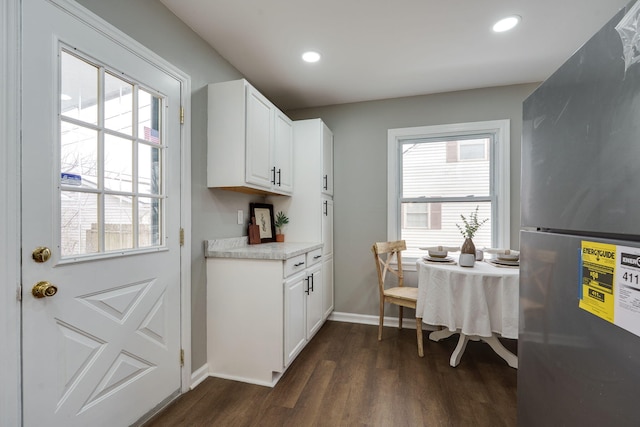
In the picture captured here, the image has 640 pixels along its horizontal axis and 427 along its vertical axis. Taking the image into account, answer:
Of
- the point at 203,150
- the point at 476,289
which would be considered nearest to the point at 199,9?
the point at 203,150

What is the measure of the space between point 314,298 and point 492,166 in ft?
7.52

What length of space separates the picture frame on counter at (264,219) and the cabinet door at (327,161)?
2.06 feet

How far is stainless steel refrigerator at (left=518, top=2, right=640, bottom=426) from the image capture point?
21.1 inches

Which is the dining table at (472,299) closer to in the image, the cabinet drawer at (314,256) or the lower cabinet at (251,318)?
the cabinet drawer at (314,256)

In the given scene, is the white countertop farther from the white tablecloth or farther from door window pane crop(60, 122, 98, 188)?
the white tablecloth

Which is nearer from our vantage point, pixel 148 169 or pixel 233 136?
pixel 148 169

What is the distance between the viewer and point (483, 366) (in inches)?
92.1

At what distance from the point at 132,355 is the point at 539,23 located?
3323mm

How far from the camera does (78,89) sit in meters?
1.35

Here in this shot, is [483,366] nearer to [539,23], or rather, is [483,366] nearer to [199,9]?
[539,23]

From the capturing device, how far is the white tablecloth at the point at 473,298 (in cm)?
206

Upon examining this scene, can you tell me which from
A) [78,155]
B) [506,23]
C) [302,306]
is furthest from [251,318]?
[506,23]

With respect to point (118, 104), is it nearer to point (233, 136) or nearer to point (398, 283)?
point (233, 136)

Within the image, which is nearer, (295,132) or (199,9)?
(199,9)
